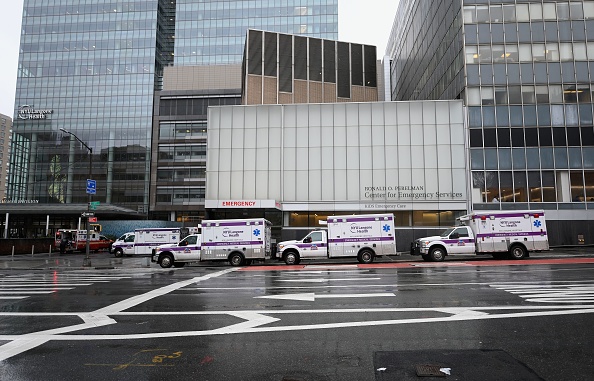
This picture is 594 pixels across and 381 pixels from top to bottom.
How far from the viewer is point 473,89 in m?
35.9

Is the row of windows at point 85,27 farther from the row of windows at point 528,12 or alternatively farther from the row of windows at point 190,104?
the row of windows at point 528,12

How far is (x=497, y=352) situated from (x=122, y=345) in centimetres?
574

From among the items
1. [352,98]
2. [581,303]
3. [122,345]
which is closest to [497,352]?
[581,303]

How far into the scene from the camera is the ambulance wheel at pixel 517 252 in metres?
23.0

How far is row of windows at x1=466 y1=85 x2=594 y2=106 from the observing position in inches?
1387

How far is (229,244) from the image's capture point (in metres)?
22.8

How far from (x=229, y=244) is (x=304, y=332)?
16.1 metres

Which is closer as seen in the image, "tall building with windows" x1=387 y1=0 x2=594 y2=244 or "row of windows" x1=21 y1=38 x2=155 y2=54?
"tall building with windows" x1=387 y1=0 x2=594 y2=244

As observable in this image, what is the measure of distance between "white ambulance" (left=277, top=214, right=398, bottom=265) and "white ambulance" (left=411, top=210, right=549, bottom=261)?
248 cm

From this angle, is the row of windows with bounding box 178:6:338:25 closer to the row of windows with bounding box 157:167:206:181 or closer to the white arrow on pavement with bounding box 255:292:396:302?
the row of windows with bounding box 157:167:206:181

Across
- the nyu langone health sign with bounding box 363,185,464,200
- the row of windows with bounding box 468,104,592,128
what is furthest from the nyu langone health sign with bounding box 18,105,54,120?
the row of windows with bounding box 468,104,592,128

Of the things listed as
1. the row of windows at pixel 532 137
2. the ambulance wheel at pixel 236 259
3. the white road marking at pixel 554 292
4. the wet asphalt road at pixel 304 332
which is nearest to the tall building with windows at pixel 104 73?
the row of windows at pixel 532 137

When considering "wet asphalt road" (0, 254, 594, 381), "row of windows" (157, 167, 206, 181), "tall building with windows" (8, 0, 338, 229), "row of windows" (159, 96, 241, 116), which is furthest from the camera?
"tall building with windows" (8, 0, 338, 229)

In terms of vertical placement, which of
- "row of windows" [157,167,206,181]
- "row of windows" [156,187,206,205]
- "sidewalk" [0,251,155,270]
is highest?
"row of windows" [157,167,206,181]
